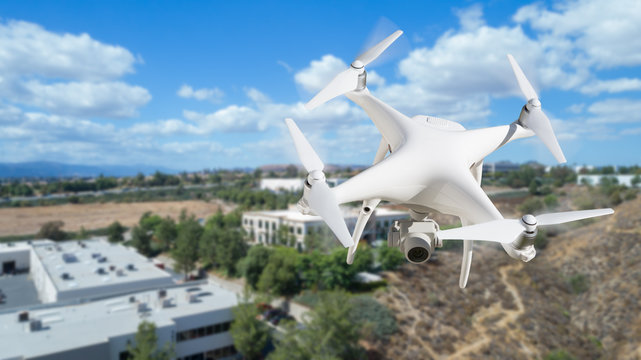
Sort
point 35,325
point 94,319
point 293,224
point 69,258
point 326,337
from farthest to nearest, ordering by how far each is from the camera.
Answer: point 293,224
point 69,258
point 94,319
point 326,337
point 35,325

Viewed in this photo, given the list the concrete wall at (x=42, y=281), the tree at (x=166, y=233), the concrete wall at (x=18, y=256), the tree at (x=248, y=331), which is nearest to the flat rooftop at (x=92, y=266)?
the concrete wall at (x=42, y=281)

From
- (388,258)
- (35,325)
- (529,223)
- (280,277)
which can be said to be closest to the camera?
(529,223)

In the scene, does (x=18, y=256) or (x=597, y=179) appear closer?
(x=18, y=256)

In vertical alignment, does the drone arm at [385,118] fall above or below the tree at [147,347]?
above

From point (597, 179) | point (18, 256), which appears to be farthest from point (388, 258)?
point (597, 179)

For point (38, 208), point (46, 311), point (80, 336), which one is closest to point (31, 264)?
point (46, 311)

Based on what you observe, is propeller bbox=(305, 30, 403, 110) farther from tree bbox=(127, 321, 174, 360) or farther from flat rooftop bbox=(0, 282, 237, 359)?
flat rooftop bbox=(0, 282, 237, 359)

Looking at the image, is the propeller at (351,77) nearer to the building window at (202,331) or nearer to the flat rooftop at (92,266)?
the building window at (202,331)

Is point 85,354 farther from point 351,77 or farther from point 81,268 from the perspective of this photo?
point 351,77
